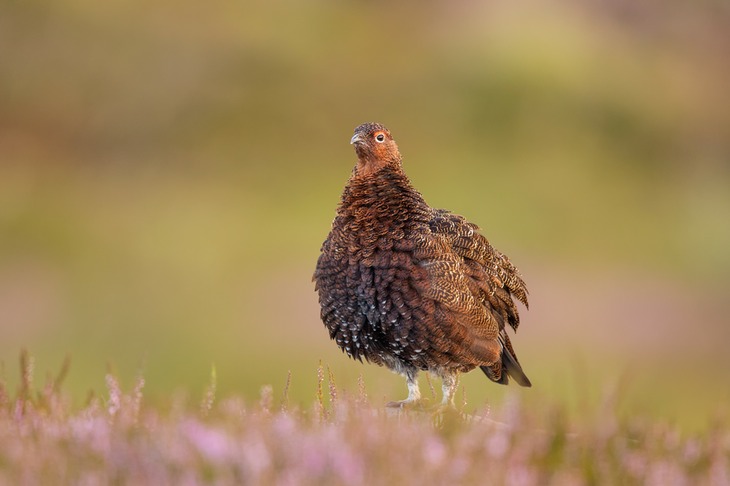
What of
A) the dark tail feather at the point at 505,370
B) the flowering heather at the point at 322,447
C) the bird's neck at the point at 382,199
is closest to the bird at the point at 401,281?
the bird's neck at the point at 382,199

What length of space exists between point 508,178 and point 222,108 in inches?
187

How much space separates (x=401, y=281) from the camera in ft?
16.6

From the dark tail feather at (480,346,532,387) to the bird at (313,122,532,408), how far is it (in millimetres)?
145

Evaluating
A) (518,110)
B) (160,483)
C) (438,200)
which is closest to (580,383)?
(160,483)

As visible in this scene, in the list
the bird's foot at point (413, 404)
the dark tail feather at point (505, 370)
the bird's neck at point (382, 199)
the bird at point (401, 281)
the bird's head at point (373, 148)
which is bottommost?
the bird's foot at point (413, 404)

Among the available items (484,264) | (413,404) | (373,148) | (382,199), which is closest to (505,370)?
(484,264)

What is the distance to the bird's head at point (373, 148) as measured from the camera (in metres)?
5.37

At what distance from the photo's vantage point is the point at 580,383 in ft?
10.9

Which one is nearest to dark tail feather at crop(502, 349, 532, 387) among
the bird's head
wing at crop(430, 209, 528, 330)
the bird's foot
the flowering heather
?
wing at crop(430, 209, 528, 330)

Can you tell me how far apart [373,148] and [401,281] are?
669 mm

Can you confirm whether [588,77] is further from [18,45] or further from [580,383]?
[580,383]

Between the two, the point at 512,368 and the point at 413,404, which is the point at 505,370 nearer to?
the point at 512,368

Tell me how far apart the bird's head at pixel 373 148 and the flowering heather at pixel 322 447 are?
1.91 meters

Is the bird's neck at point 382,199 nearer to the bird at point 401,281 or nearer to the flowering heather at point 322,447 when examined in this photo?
the bird at point 401,281
